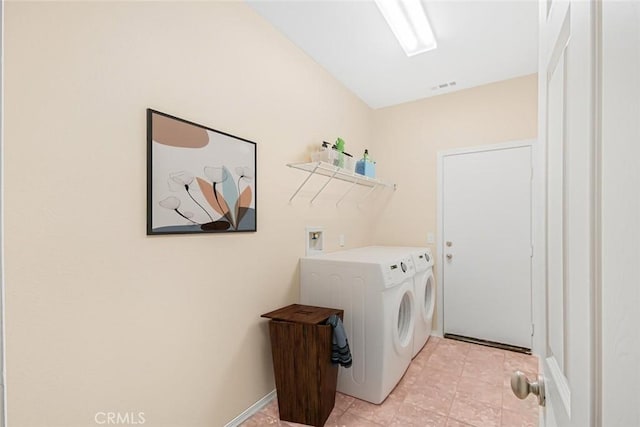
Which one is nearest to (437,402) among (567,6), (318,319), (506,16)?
(318,319)

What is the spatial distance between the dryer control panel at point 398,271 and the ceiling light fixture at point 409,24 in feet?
5.37

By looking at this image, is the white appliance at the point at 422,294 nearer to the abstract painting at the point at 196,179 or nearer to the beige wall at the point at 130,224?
the beige wall at the point at 130,224

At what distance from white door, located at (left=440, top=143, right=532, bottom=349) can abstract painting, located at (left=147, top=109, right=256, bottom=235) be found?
2237 mm

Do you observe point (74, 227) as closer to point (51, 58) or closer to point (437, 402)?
point (51, 58)

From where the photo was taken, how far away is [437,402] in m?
2.03

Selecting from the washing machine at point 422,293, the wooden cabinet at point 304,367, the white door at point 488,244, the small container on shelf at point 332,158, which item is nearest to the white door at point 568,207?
the wooden cabinet at point 304,367

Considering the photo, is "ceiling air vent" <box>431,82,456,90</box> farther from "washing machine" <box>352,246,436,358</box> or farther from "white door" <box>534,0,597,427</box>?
"white door" <box>534,0,597,427</box>

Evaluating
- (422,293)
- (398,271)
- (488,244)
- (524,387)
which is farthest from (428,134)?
(524,387)

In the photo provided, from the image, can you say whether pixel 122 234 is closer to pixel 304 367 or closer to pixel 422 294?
pixel 304 367

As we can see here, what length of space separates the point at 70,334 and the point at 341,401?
165 cm

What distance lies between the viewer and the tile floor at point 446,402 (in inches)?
72.8

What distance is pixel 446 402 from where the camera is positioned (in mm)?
2031

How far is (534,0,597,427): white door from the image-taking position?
0.41 m

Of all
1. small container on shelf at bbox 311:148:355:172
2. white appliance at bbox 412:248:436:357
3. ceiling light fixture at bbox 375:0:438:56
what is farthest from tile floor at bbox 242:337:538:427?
ceiling light fixture at bbox 375:0:438:56
